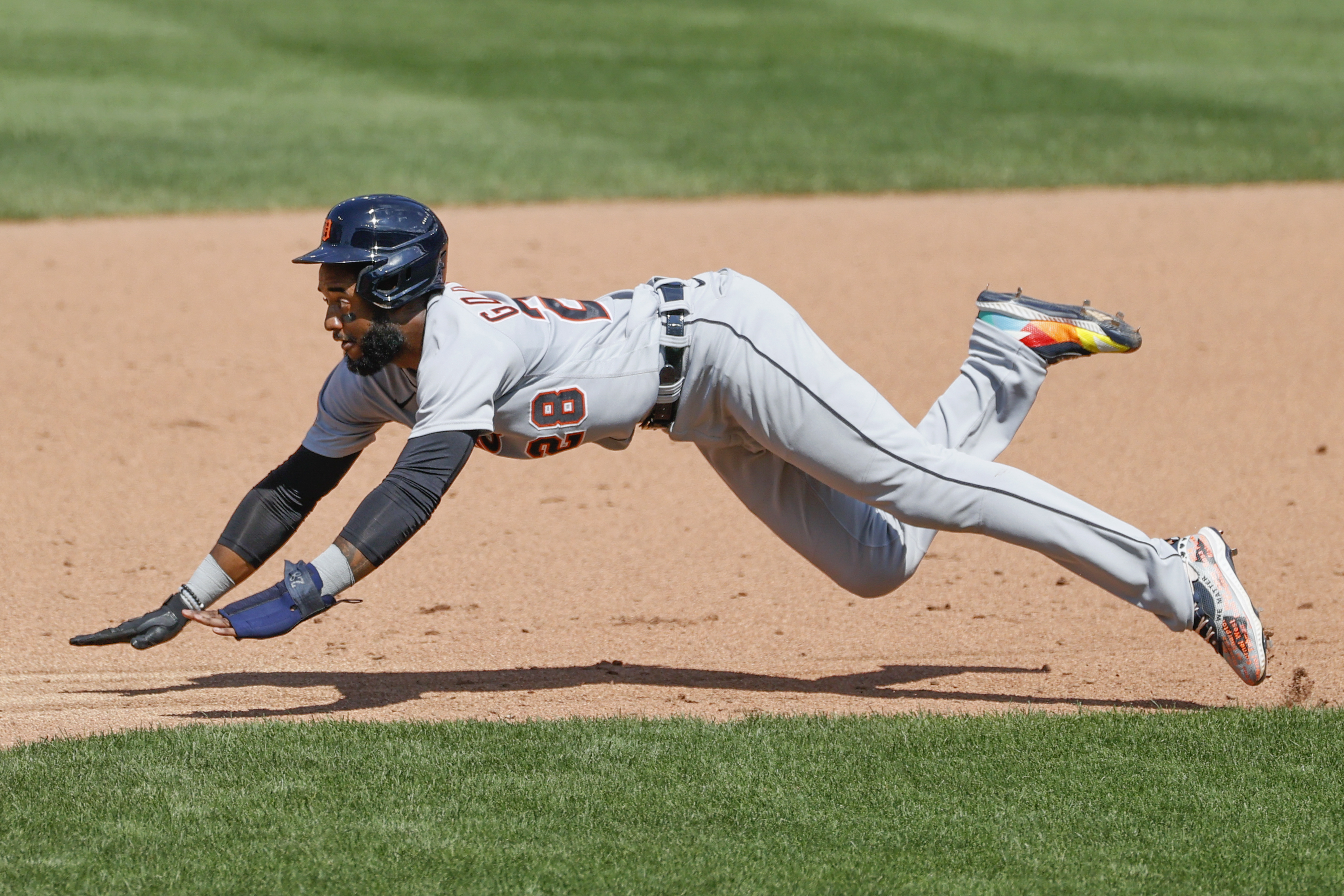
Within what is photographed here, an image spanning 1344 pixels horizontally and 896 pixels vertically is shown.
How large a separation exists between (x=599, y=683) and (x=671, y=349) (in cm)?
121

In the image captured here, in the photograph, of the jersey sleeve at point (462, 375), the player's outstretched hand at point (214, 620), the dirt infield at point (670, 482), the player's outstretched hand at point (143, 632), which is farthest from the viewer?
the dirt infield at point (670, 482)

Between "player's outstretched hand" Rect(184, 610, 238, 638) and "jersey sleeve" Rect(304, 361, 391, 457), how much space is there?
29.8 inches

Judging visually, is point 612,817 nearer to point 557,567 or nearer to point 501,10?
point 557,567

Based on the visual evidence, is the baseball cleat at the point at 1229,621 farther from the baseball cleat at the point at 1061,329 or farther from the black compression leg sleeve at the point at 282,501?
the black compression leg sleeve at the point at 282,501

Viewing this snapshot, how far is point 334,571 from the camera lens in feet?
12.9

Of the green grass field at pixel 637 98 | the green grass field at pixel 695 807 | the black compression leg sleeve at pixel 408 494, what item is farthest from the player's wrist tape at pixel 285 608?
the green grass field at pixel 637 98

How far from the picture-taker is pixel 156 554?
6156 mm

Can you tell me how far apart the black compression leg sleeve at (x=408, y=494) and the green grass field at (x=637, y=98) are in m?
7.91

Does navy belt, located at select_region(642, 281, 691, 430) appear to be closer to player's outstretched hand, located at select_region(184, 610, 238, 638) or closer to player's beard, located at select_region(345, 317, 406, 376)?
player's beard, located at select_region(345, 317, 406, 376)

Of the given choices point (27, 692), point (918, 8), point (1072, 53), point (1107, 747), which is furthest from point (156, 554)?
point (918, 8)

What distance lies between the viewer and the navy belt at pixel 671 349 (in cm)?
425

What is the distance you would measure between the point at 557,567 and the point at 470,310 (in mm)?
2089

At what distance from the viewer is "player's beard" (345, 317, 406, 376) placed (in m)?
4.13

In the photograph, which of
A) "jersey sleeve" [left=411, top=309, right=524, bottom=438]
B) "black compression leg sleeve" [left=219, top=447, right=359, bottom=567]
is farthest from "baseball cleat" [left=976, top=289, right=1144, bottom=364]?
"black compression leg sleeve" [left=219, top=447, right=359, bottom=567]
